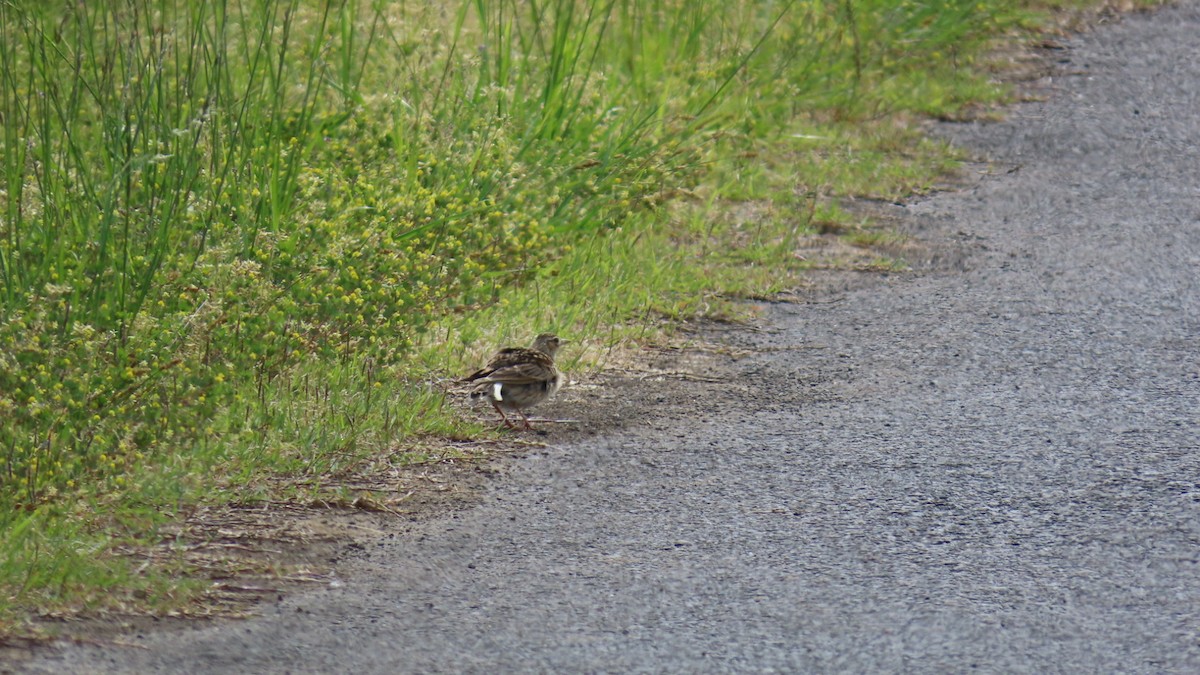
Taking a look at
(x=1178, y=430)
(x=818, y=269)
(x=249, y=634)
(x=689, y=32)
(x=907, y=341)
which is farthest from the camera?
(x=689, y=32)

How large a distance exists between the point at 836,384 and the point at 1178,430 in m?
1.32

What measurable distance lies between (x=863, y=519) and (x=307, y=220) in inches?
100

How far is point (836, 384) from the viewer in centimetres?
693

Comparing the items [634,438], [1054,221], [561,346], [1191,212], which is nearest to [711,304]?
[561,346]

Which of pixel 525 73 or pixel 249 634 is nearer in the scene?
pixel 249 634

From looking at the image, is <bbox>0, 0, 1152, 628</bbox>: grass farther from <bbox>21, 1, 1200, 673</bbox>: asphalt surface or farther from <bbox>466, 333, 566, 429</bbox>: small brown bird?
<bbox>21, 1, 1200, 673</bbox>: asphalt surface

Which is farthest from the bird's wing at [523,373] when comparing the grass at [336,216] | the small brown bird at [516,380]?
the grass at [336,216]

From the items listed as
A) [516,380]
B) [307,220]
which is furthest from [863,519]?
[307,220]

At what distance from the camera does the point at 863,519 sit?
555 centimetres

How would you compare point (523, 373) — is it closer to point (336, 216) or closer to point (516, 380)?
point (516, 380)

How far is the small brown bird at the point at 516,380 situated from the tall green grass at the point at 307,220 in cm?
20

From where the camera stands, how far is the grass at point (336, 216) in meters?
5.44

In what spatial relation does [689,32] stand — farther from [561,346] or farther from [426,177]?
[561,346]

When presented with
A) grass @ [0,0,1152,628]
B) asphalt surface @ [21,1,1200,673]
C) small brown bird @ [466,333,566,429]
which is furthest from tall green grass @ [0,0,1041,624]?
asphalt surface @ [21,1,1200,673]
